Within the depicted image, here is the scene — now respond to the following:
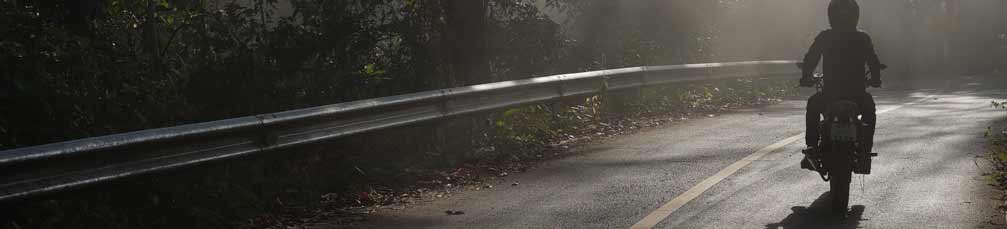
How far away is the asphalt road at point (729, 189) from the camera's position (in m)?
7.51

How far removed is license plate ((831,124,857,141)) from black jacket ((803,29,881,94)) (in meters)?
0.56


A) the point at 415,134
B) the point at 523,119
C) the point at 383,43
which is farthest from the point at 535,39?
the point at 415,134

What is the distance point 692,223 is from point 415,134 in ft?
14.8

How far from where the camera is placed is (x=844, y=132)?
299 inches

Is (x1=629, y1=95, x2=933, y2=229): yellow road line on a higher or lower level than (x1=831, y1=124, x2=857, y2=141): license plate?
lower

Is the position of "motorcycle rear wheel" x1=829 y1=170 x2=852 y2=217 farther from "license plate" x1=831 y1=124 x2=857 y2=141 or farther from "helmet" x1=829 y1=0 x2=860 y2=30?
"helmet" x1=829 y1=0 x2=860 y2=30

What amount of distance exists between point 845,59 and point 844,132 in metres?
0.76

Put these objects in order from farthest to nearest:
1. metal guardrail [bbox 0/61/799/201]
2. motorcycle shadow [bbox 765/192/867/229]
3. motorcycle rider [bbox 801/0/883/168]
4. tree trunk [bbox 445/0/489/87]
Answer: tree trunk [bbox 445/0/489/87] < motorcycle rider [bbox 801/0/883/168] < motorcycle shadow [bbox 765/192/867/229] < metal guardrail [bbox 0/61/799/201]

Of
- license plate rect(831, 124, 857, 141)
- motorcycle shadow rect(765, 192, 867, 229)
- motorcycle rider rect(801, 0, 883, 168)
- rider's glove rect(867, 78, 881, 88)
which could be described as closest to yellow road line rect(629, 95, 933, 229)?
motorcycle shadow rect(765, 192, 867, 229)

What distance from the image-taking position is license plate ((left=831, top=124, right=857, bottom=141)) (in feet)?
24.9

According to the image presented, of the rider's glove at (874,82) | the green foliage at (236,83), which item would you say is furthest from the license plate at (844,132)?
the green foliage at (236,83)

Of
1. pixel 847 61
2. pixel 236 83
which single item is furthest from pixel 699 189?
pixel 236 83

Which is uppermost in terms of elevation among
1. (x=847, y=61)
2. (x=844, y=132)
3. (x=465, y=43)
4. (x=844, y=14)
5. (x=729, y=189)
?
(x=844, y=14)

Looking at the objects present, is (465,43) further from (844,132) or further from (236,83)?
(844,132)
